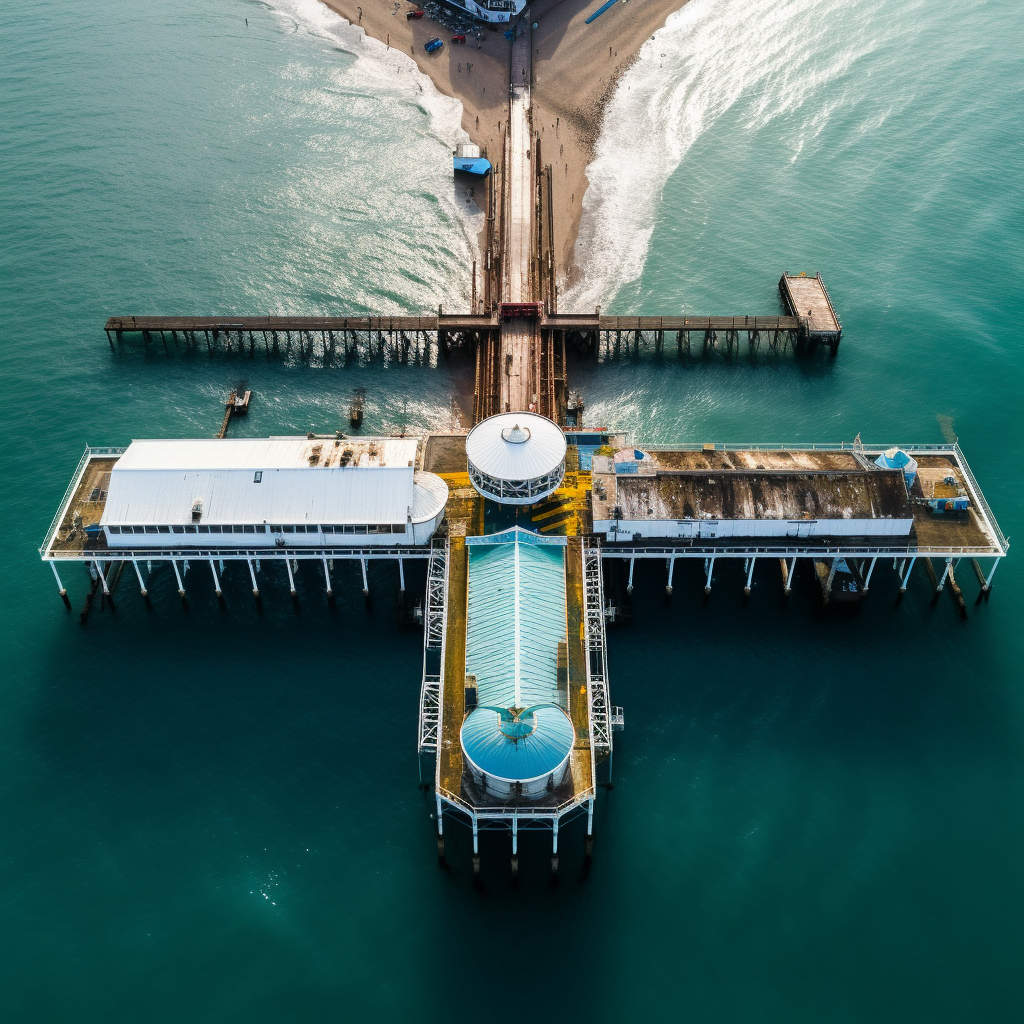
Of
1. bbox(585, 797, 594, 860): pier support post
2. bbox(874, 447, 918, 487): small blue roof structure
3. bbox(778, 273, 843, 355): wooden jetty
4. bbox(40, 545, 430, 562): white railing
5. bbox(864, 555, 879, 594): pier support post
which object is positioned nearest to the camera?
bbox(585, 797, 594, 860): pier support post

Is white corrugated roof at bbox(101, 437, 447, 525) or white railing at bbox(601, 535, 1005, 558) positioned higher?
white corrugated roof at bbox(101, 437, 447, 525)

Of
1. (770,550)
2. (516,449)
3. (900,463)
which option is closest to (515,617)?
(516,449)

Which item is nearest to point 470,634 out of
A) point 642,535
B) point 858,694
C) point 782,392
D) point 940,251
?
point 642,535

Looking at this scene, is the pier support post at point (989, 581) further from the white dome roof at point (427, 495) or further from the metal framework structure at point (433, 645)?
the white dome roof at point (427, 495)

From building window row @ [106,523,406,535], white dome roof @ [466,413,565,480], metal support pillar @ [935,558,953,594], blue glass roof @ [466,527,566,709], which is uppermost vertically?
white dome roof @ [466,413,565,480]

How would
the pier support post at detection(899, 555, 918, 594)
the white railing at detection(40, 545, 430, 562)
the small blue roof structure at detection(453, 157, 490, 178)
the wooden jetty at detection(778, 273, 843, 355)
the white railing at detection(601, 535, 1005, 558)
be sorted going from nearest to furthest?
the white railing at detection(40, 545, 430, 562)
the white railing at detection(601, 535, 1005, 558)
the pier support post at detection(899, 555, 918, 594)
the wooden jetty at detection(778, 273, 843, 355)
the small blue roof structure at detection(453, 157, 490, 178)

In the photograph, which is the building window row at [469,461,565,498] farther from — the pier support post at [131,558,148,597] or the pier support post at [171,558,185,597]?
the pier support post at [131,558,148,597]

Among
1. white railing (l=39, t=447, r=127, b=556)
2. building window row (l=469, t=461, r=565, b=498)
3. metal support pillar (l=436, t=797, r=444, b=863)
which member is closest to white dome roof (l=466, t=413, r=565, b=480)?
building window row (l=469, t=461, r=565, b=498)
